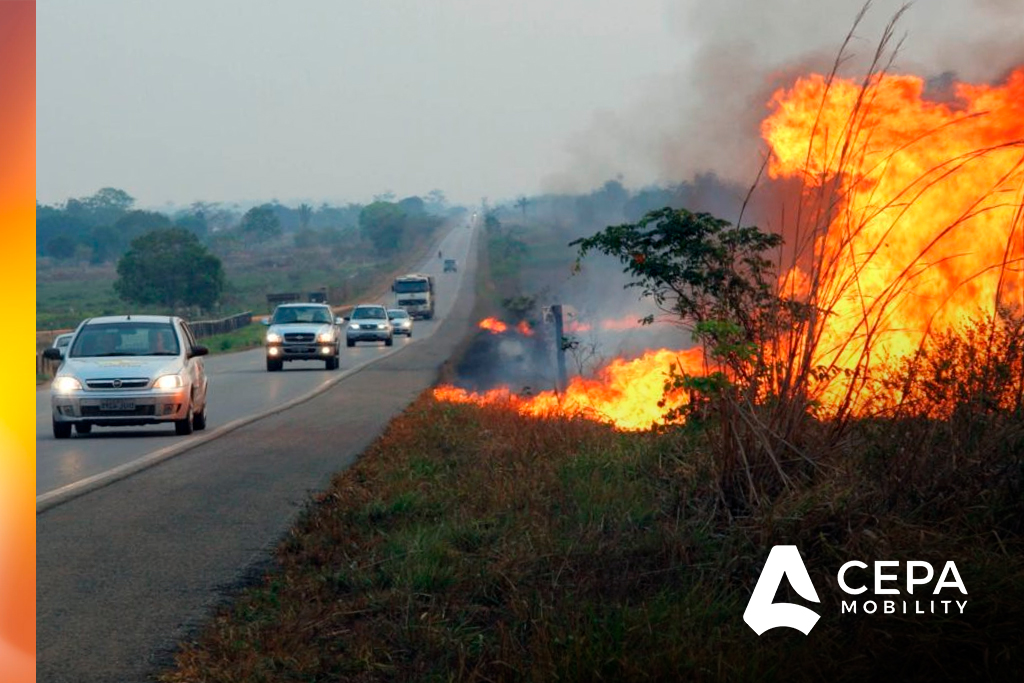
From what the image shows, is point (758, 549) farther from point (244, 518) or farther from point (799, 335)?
point (244, 518)

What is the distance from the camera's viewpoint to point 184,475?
1534cm

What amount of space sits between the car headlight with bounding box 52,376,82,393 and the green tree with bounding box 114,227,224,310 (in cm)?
8301

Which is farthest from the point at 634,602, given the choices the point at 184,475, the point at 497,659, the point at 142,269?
the point at 142,269

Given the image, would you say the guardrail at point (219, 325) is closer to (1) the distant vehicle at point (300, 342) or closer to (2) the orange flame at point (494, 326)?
(2) the orange flame at point (494, 326)

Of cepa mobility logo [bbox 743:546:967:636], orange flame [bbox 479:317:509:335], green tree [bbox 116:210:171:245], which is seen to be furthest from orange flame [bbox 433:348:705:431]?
green tree [bbox 116:210:171:245]

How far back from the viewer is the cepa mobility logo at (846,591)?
6.75 meters

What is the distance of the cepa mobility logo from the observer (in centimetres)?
675

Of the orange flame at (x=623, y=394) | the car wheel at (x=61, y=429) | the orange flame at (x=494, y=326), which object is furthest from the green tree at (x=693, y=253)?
the orange flame at (x=494, y=326)

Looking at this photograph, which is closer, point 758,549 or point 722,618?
point 722,618

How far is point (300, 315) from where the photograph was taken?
42219 mm

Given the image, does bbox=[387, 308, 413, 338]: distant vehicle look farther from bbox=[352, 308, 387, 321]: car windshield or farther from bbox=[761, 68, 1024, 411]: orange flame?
bbox=[761, 68, 1024, 411]: orange flame

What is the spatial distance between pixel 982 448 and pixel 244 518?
6.38 meters

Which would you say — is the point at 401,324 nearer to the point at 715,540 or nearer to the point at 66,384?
the point at 66,384

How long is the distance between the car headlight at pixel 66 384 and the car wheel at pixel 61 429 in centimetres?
54
